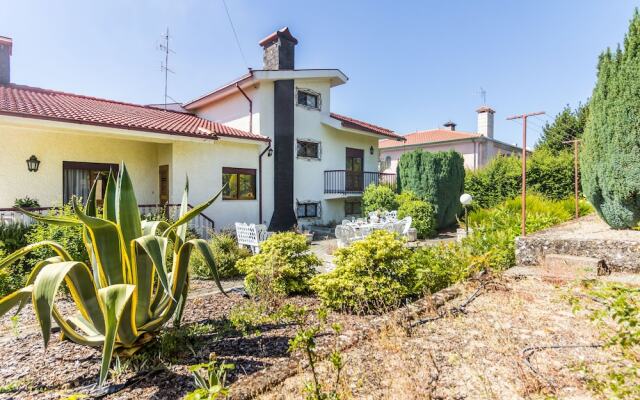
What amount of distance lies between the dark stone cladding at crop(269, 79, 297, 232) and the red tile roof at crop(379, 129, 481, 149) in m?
15.1

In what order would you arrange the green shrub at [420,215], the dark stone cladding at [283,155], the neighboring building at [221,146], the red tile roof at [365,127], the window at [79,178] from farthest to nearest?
1. the red tile roof at [365,127]
2. the dark stone cladding at [283,155]
3. the green shrub at [420,215]
4. the window at [79,178]
5. the neighboring building at [221,146]

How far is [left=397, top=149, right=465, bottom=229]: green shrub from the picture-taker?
1415 centimetres

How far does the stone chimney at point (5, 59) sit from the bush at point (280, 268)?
1339 cm

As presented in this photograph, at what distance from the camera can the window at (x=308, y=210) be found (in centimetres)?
1511

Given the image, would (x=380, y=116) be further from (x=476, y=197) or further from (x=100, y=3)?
(x=100, y=3)

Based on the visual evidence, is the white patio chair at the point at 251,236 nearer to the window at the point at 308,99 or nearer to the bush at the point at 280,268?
the bush at the point at 280,268

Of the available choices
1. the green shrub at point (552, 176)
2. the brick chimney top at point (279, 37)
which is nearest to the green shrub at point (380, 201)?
the green shrub at point (552, 176)

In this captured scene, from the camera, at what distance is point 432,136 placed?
2811cm

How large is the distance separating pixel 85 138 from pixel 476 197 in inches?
668

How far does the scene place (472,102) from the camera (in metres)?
27.5

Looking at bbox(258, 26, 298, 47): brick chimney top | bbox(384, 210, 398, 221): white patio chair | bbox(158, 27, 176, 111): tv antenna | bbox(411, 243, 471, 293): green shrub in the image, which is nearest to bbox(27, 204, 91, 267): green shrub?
bbox(411, 243, 471, 293): green shrub

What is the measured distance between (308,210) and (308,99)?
5297mm

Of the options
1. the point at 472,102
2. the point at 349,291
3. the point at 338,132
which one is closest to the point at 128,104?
the point at 338,132

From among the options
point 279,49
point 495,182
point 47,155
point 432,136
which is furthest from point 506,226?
point 432,136
